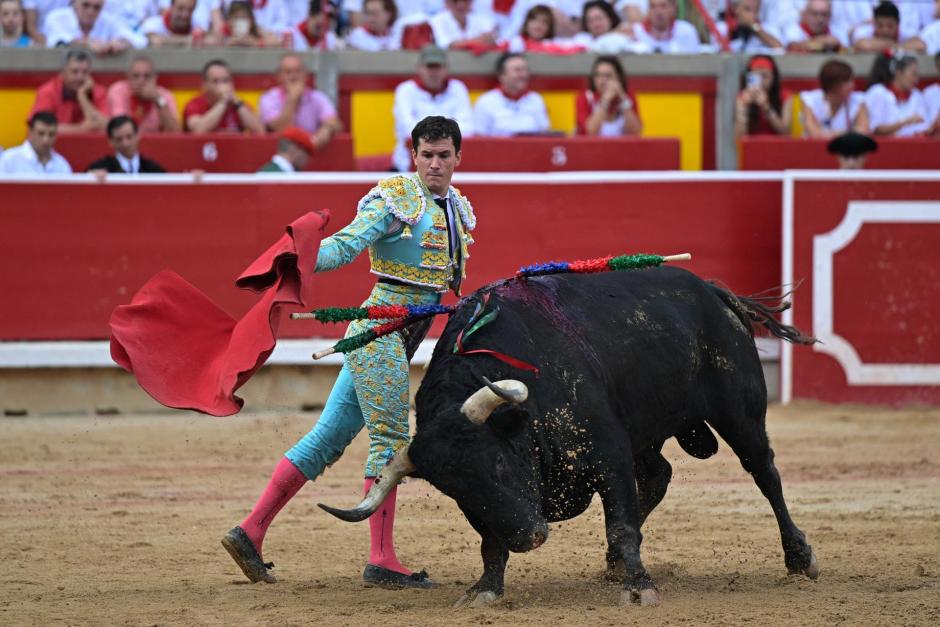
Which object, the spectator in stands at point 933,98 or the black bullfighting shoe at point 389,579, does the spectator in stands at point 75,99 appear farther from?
the spectator in stands at point 933,98

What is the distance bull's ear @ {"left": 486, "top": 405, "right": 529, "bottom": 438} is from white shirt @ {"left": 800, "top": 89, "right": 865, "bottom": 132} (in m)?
5.95

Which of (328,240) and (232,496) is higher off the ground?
(328,240)

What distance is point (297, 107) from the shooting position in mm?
8625

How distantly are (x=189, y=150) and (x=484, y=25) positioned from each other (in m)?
2.25

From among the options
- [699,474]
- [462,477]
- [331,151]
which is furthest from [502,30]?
[462,477]

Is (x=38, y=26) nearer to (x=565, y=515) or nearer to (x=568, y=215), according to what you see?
(x=568, y=215)

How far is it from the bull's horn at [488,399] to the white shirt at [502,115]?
529cm

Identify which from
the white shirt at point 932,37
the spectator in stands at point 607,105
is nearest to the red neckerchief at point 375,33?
the spectator in stands at point 607,105

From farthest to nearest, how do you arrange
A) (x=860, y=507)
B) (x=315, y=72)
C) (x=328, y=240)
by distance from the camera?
(x=315, y=72) < (x=860, y=507) < (x=328, y=240)

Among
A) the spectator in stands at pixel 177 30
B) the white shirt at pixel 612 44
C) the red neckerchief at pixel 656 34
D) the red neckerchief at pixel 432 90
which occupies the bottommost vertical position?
the red neckerchief at pixel 432 90

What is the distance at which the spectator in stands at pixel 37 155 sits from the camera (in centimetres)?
790

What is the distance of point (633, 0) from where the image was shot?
9969 millimetres

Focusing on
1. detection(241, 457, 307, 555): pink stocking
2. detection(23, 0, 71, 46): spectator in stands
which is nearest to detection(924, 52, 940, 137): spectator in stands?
detection(23, 0, 71, 46): spectator in stands

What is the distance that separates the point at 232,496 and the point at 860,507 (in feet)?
8.06
